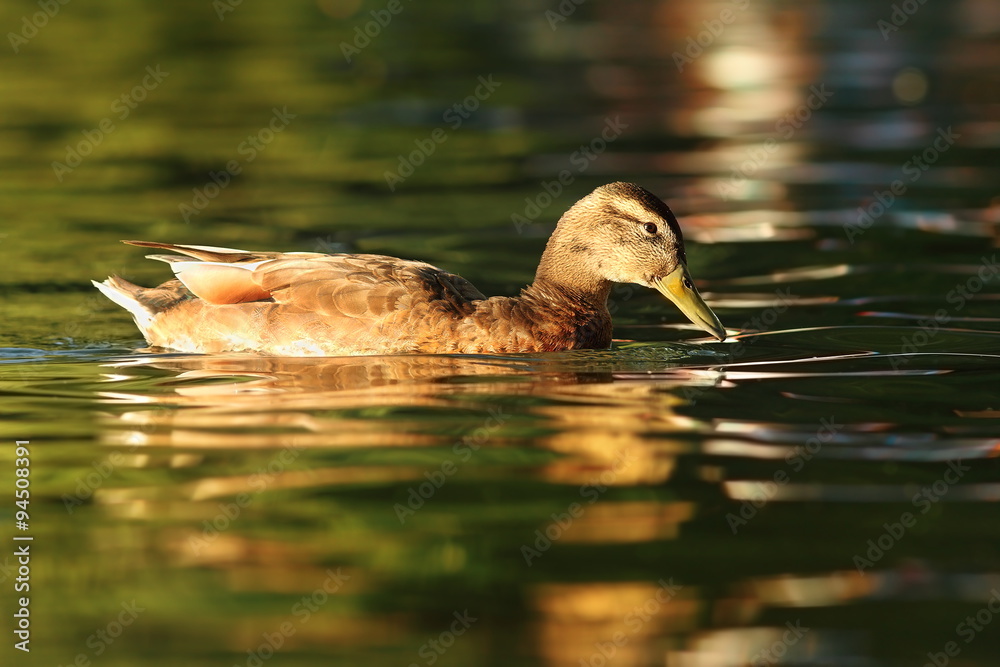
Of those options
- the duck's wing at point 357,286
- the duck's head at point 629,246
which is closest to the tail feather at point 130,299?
the duck's wing at point 357,286

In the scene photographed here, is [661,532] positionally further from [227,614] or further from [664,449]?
[227,614]

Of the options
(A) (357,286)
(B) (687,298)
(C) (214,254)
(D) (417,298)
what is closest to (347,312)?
(A) (357,286)

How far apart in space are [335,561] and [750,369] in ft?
13.5

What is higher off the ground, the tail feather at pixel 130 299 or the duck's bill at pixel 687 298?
the duck's bill at pixel 687 298

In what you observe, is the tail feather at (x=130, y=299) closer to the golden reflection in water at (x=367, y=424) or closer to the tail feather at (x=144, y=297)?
the tail feather at (x=144, y=297)

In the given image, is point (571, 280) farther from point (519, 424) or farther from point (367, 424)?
point (367, 424)

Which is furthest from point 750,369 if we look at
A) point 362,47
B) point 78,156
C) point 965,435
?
point 362,47

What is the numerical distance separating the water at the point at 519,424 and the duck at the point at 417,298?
0.19m

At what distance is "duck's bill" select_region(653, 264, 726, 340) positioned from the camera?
10102 millimetres

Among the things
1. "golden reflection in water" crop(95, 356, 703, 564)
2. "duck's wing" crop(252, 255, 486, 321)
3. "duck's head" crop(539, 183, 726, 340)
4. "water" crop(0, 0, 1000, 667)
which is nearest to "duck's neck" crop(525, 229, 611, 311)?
"duck's head" crop(539, 183, 726, 340)

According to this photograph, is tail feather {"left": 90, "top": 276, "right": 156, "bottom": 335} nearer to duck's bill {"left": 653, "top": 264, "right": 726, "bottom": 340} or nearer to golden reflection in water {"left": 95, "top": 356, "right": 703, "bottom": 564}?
golden reflection in water {"left": 95, "top": 356, "right": 703, "bottom": 564}

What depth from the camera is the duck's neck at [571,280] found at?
33.7ft

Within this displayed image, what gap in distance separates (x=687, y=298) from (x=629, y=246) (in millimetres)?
543

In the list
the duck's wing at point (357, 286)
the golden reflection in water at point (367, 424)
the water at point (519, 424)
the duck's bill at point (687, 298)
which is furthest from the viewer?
the duck's bill at point (687, 298)
